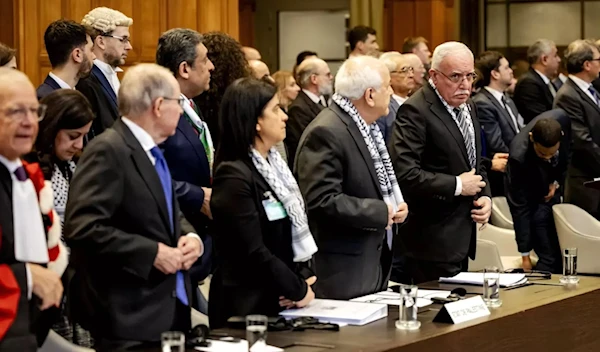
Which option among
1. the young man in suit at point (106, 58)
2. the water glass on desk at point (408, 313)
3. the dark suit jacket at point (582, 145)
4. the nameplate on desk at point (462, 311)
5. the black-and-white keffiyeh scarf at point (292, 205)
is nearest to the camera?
the water glass on desk at point (408, 313)

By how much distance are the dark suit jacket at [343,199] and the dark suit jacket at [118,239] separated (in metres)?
0.99

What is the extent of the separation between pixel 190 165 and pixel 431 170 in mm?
1172

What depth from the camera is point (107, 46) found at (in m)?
4.86

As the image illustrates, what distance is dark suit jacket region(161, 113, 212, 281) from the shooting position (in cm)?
408

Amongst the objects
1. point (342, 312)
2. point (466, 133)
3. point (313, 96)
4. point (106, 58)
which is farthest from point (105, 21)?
point (313, 96)

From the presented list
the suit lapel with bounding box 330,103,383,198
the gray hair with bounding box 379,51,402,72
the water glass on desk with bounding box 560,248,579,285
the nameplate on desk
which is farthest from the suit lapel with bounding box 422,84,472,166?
the gray hair with bounding box 379,51,402,72

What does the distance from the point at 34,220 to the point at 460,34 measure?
8.48 metres

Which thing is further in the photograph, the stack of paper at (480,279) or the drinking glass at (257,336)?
the stack of paper at (480,279)

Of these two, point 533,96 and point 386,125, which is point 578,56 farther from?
point 386,125

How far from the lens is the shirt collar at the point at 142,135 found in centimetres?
329

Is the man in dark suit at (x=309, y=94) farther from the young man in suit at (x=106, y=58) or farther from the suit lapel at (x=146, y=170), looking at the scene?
the suit lapel at (x=146, y=170)

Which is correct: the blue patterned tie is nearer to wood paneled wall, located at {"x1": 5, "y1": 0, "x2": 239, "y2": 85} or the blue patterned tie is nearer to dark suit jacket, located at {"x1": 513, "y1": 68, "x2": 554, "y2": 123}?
wood paneled wall, located at {"x1": 5, "y1": 0, "x2": 239, "y2": 85}

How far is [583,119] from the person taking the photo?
746 centimetres

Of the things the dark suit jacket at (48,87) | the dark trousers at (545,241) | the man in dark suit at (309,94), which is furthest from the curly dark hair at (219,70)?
the dark trousers at (545,241)
